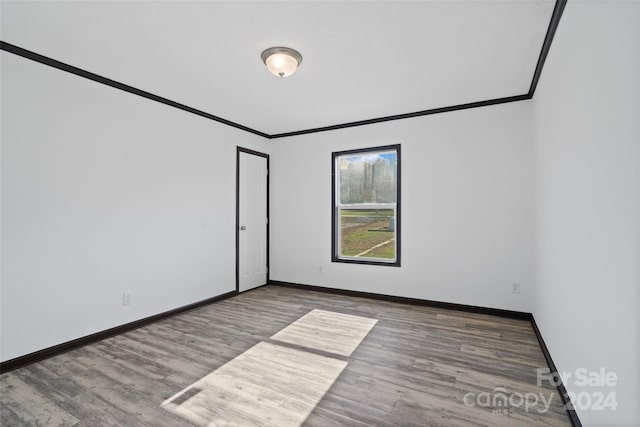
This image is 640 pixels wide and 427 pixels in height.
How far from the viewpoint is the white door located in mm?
4930

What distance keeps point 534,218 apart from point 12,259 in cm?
515

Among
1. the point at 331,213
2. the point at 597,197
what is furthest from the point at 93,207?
the point at 597,197

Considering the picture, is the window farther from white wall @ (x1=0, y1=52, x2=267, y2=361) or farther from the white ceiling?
white wall @ (x1=0, y1=52, x2=267, y2=361)

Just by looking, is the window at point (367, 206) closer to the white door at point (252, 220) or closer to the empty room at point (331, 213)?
the empty room at point (331, 213)

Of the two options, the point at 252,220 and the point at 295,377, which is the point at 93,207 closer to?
the point at 252,220

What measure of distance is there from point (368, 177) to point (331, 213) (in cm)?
84

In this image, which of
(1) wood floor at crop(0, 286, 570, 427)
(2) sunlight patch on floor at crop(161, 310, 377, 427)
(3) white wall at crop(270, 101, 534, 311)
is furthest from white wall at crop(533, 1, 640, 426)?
(2) sunlight patch on floor at crop(161, 310, 377, 427)

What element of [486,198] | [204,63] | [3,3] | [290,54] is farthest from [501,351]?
[3,3]

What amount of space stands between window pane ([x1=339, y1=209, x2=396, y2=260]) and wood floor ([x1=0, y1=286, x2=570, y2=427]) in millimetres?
1244

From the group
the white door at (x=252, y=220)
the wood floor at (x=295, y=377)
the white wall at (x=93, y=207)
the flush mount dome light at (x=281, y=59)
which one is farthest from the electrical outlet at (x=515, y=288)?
the white wall at (x=93, y=207)

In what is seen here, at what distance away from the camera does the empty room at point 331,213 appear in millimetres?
1782

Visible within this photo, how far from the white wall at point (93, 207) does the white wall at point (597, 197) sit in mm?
3928

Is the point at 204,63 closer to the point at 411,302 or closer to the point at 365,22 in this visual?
the point at 365,22

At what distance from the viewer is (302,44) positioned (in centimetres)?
252
